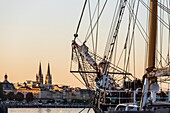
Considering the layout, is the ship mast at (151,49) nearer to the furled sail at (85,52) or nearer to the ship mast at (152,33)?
the ship mast at (152,33)

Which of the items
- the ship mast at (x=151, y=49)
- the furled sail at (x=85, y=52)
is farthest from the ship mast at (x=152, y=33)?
the furled sail at (x=85, y=52)

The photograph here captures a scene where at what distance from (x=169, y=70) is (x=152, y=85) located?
1.54 m

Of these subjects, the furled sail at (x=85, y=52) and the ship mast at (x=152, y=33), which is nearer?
the ship mast at (x=152, y=33)

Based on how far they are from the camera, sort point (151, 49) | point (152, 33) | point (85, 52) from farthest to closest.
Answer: point (85, 52), point (152, 33), point (151, 49)

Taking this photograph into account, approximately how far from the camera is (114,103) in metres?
33.8

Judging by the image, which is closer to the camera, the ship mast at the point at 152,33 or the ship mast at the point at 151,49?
the ship mast at the point at 151,49

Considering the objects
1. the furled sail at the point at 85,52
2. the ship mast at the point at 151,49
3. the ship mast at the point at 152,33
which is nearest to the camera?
the ship mast at the point at 151,49

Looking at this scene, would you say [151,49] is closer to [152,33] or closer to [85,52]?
[152,33]

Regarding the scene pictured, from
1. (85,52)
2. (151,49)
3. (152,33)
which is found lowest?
(151,49)

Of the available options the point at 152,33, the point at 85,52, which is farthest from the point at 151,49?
the point at 85,52

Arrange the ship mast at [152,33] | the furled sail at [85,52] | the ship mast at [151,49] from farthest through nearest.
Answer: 1. the furled sail at [85,52]
2. the ship mast at [152,33]
3. the ship mast at [151,49]

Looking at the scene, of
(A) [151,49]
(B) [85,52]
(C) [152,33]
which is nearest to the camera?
(A) [151,49]

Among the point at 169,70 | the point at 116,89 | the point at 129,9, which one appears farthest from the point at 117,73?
the point at 169,70

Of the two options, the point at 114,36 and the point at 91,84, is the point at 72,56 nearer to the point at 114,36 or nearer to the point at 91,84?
the point at 91,84
